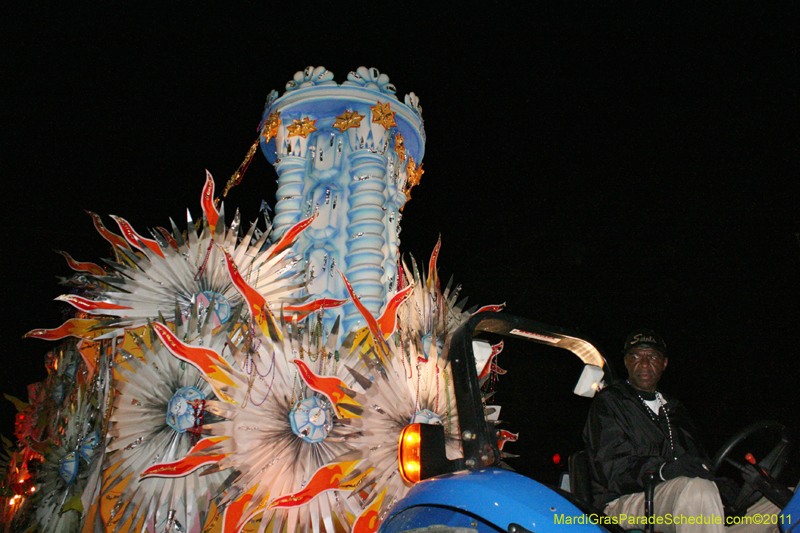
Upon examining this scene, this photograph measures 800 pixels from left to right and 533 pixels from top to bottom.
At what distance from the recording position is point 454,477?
1.87 metres

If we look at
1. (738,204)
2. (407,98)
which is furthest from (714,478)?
(738,204)

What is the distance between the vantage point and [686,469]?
2.16 m

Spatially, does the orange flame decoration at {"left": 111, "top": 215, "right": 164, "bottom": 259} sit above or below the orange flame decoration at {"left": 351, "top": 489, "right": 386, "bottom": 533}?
above

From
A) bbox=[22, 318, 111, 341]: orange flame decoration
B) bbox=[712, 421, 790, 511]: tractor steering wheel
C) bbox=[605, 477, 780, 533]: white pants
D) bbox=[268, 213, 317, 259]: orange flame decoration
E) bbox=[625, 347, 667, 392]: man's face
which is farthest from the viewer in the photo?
bbox=[268, 213, 317, 259]: orange flame decoration

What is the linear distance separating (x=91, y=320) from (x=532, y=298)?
296 inches

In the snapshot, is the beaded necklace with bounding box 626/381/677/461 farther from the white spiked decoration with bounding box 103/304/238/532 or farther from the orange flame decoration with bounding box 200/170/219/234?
the orange flame decoration with bounding box 200/170/219/234

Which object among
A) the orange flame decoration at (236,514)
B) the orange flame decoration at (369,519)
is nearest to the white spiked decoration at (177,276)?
the orange flame decoration at (236,514)

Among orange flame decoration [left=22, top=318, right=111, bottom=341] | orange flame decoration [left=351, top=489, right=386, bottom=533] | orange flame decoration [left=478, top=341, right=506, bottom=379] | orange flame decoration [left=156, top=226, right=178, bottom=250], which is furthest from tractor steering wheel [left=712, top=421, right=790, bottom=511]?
orange flame decoration [left=22, top=318, right=111, bottom=341]

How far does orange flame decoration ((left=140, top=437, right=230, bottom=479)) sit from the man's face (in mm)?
2539

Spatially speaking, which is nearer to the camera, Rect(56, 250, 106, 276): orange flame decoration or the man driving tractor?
the man driving tractor

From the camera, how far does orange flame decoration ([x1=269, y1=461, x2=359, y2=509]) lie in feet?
10.7

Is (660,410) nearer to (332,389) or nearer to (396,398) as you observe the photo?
(396,398)

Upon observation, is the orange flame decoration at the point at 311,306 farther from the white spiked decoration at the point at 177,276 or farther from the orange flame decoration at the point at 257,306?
the orange flame decoration at the point at 257,306

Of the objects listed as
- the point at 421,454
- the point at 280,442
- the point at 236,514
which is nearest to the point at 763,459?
the point at 421,454
